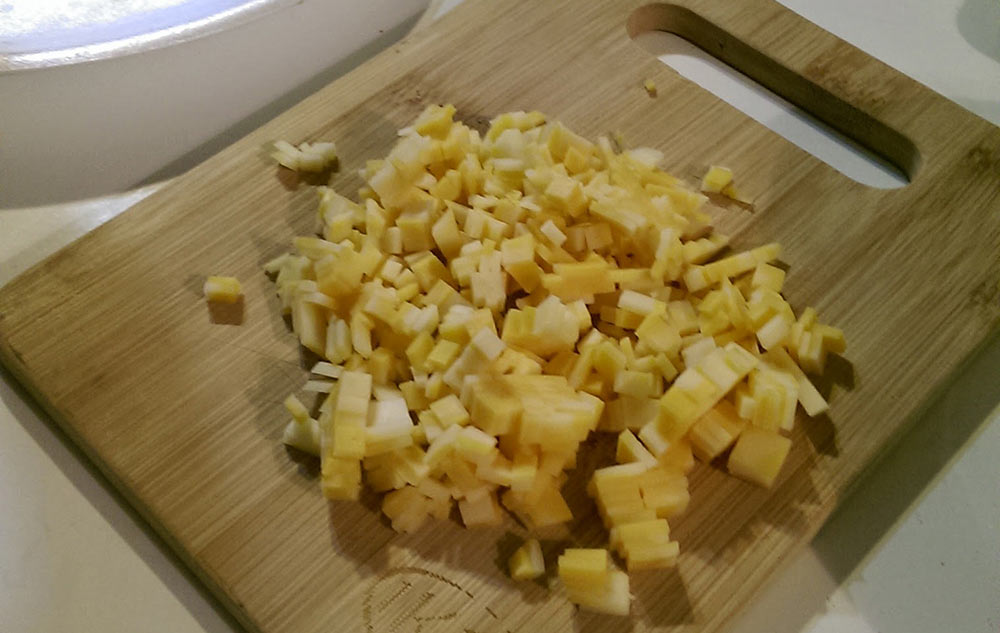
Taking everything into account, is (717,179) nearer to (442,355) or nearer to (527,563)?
(442,355)

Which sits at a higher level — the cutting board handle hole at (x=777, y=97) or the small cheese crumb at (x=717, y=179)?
the cutting board handle hole at (x=777, y=97)

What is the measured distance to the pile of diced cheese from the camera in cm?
92

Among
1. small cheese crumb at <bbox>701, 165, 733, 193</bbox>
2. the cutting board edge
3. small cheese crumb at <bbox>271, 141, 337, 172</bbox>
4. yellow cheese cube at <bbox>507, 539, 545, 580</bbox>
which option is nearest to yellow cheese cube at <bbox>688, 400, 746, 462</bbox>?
yellow cheese cube at <bbox>507, 539, 545, 580</bbox>

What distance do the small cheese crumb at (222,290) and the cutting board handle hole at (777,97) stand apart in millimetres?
794

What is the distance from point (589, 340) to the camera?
3.32 ft

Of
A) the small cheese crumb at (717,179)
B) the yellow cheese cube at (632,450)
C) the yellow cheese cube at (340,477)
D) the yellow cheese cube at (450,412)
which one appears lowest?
the yellow cheese cube at (340,477)

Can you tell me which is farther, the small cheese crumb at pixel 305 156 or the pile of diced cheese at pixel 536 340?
the small cheese crumb at pixel 305 156

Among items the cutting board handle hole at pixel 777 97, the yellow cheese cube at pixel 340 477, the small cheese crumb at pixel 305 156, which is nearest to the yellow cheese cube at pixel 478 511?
the yellow cheese cube at pixel 340 477

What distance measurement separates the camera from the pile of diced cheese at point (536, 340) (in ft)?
3.01

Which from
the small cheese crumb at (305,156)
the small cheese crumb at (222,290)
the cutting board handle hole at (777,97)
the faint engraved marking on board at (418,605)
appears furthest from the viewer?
the cutting board handle hole at (777,97)

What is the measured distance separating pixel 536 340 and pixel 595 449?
15 centimetres

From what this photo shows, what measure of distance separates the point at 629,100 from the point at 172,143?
2.31ft

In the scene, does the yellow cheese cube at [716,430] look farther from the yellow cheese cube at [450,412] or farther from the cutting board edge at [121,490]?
the cutting board edge at [121,490]

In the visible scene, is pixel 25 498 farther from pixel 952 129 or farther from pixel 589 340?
pixel 952 129
